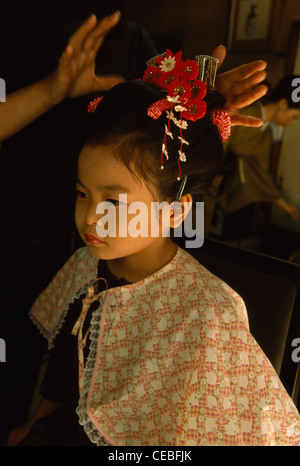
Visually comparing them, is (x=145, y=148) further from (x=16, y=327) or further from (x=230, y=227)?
(x=230, y=227)

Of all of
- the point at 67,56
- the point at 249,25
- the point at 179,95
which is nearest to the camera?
the point at 179,95

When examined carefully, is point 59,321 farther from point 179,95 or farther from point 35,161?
point 179,95

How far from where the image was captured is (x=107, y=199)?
77 cm

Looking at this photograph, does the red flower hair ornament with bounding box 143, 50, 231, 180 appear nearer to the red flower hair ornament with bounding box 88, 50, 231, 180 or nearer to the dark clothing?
the red flower hair ornament with bounding box 88, 50, 231, 180

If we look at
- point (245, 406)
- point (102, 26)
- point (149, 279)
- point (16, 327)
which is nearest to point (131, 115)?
point (102, 26)

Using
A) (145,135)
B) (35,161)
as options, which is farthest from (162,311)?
(35,161)

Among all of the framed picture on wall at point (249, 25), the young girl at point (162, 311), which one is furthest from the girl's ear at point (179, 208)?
the framed picture on wall at point (249, 25)

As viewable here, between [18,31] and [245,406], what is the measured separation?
42.1 inches

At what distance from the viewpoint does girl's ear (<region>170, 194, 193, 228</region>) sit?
840 mm

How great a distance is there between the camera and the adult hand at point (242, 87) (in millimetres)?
849

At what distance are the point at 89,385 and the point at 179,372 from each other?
224mm

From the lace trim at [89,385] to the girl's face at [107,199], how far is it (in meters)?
0.18

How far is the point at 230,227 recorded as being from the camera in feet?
7.64

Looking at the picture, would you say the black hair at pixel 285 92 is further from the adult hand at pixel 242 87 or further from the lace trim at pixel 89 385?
the lace trim at pixel 89 385
